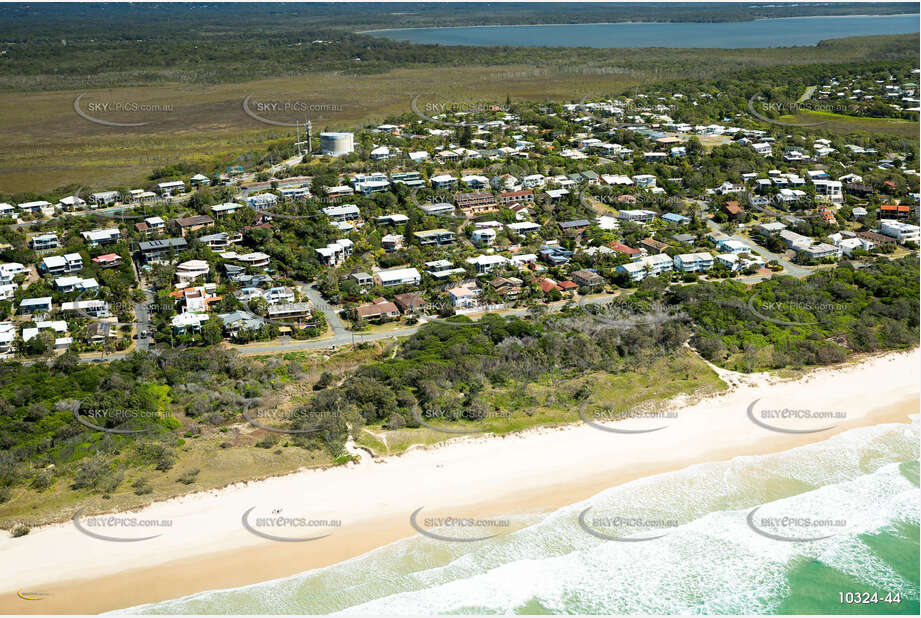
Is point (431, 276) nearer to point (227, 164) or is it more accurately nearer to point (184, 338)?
point (184, 338)

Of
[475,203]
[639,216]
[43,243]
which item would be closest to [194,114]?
[43,243]

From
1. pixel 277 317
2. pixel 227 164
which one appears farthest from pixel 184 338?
pixel 227 164

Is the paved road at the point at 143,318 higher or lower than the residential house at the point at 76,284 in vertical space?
lower

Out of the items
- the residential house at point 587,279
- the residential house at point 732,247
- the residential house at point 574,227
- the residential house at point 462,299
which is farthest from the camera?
the residential house at point 574,227

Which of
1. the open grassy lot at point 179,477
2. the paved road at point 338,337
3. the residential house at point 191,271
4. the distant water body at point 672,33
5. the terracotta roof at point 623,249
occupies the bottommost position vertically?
the open grassy lot at point 179,477

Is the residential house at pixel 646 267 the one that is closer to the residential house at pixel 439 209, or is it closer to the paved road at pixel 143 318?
the residential house at pixel 439 209

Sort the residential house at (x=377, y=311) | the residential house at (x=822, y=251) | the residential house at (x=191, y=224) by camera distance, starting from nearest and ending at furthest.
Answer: the residential house at (x=377, y=311) < the residential house at (x=822, y=251) < the residential house at (x=191, y=224)

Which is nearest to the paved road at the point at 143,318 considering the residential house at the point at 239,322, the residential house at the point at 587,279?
the residential house at the point at 239,322
